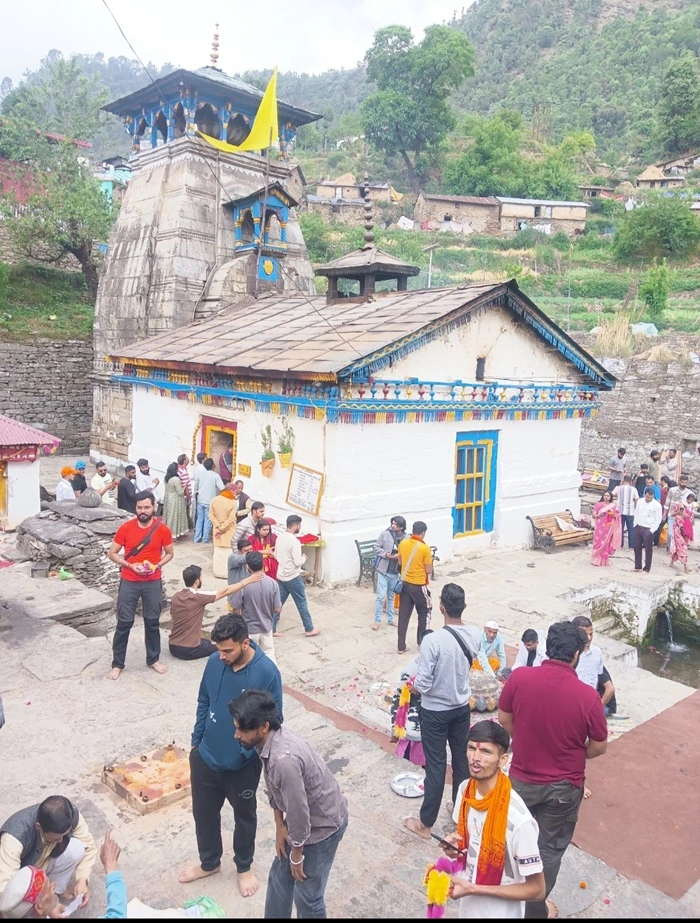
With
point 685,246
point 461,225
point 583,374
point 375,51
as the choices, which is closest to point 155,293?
point 583,374

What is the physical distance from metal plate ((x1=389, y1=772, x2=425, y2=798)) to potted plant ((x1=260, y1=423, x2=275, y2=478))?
6.39 m

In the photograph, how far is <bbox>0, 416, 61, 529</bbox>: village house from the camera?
460 inches

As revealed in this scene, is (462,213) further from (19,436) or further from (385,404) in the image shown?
(19,436)

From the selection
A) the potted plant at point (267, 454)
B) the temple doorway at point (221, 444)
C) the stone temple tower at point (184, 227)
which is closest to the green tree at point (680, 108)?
the stone temple tower at point (184, 227)

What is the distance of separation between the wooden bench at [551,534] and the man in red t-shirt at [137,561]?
26.8ft

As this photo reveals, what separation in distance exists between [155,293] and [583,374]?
33.5 ft

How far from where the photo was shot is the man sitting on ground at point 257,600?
21.0 feet

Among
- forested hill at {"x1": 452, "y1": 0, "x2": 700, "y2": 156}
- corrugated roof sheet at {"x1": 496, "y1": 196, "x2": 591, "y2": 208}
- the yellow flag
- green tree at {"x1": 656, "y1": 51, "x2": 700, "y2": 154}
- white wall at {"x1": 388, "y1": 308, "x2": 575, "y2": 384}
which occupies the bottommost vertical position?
white wall at {"x1": 388, "y1": 308, "x2": 575, "y2": 384}

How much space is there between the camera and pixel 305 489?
1042 cm

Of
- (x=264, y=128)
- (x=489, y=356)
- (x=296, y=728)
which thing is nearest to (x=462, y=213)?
(x=264, y=128)

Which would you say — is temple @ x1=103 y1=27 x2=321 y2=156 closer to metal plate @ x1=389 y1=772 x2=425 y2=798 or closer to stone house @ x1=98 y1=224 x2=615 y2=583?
stone house @ x1=98 y1=224 x2=615 y2=583

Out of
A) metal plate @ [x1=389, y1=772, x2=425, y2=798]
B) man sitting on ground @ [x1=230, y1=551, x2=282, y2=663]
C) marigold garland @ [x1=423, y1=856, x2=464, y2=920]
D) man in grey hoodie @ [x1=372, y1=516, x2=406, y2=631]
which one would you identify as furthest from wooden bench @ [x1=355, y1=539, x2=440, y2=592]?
marigold garland @ [x1=423, y1=856, x2=464, y2=920]

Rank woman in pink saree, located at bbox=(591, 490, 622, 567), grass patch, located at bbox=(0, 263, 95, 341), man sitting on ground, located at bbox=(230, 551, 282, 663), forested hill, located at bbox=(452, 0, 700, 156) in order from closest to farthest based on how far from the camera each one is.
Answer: man sitting on ground, located at bbox=(230, 551, 282, 663)
woman in pink saree, located at bbox=(591, 490, 622, 567)
grass patch, located at bbox=(0, 263, 95, 341)
forested hill, located at bbox=(452, 0, 700, 156)

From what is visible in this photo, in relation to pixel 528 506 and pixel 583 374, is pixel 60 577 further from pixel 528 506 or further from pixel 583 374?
pixel 583 374
